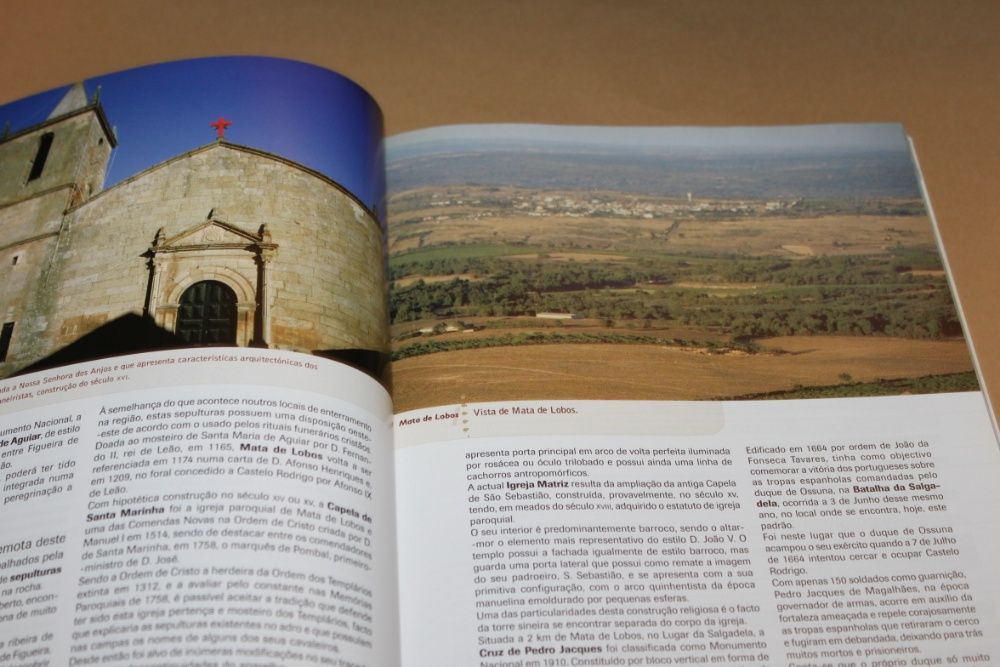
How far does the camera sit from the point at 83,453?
1.24 m

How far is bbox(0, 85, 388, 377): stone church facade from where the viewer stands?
135 centimetres

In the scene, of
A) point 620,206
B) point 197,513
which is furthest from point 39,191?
point 620,206

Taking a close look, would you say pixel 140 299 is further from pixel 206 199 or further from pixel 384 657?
pixel 384 657

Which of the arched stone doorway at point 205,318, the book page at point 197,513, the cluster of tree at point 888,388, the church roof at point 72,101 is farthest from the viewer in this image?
the church roof at point 72,101

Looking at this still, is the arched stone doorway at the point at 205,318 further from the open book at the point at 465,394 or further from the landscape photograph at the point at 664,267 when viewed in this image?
the landscape photograph at the point at 664,267

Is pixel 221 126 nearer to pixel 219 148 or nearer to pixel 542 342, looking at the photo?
pixel 219 148

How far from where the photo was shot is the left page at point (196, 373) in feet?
3.69

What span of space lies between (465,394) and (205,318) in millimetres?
426

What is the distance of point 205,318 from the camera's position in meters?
1.33

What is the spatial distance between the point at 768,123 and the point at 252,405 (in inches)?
46.4

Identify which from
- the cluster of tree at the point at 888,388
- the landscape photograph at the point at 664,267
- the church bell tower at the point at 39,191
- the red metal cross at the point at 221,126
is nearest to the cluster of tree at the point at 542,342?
the landscape photograph at the point at 664,267

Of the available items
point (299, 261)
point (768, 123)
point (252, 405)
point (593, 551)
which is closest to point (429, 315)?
point (299, 261)

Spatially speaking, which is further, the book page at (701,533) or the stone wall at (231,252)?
the stone wall at (231,252)

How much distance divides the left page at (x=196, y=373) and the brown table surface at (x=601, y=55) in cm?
22
